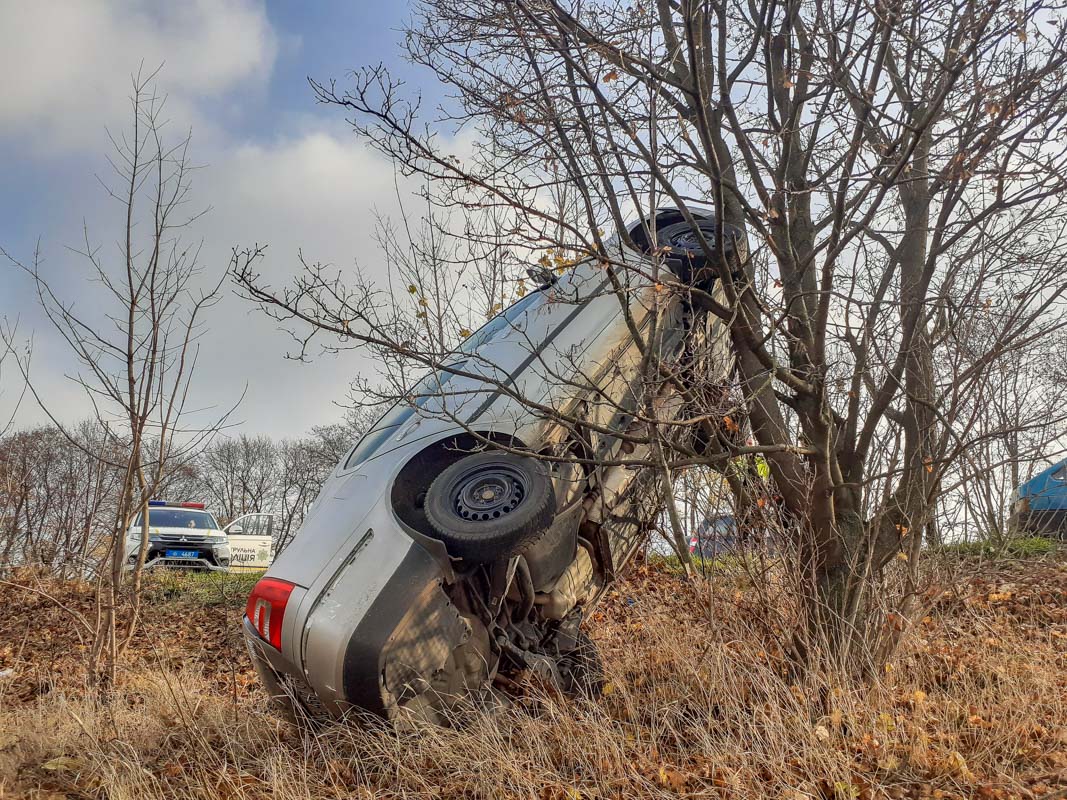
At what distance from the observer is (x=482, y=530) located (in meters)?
3.67

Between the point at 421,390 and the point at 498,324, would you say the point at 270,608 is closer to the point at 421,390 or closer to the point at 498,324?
the point at 421,390

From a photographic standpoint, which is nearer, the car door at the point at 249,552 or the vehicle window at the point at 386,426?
the vehicle window at the point at 386,426

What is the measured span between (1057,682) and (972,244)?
2.48m

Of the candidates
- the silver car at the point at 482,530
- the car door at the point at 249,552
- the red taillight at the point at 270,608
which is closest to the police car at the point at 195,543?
the car door at the point at 249,552

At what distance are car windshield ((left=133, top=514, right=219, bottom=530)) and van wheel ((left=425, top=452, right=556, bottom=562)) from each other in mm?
11451

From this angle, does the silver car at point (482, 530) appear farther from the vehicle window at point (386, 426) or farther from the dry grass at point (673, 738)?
the dry grass at point (673, 738)

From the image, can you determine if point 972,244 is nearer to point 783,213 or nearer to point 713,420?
point 783,213

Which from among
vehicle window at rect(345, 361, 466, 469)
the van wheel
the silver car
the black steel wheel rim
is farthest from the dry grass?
vehicle window at rect(345, 361, 466, 469)

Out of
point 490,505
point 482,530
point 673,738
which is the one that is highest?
point 490,505

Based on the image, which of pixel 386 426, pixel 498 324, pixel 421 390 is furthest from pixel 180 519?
pixel 498 324

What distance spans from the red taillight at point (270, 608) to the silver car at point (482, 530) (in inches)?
0.5

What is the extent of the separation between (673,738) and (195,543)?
→ 12.0 m

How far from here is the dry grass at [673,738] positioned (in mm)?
3041

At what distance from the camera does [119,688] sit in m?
5.64
